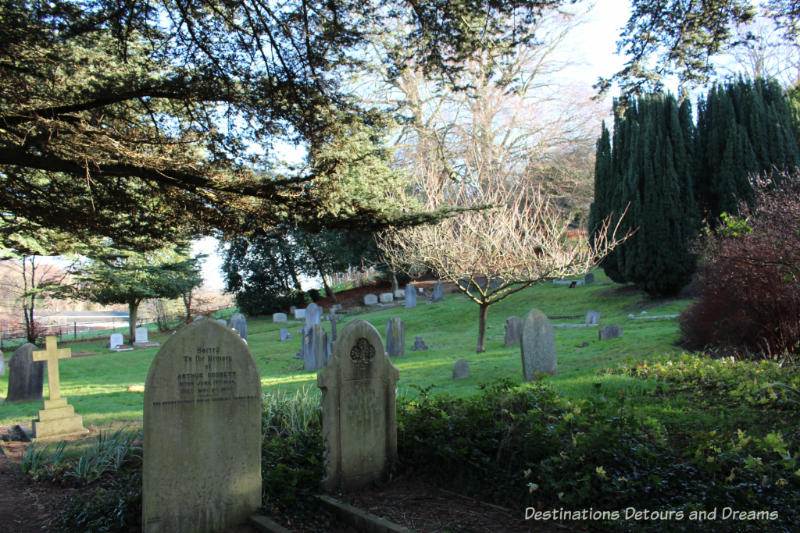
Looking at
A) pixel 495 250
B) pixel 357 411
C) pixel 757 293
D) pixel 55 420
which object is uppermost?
pixel 495 250

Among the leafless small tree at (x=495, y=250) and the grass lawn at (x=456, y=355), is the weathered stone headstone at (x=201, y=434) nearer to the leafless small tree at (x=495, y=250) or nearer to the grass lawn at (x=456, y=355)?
the grass lawn at (x=456, y=355)

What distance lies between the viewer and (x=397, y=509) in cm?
412

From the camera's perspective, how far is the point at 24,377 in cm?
1104

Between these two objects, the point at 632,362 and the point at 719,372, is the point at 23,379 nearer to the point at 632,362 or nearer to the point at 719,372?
the point at 632,362

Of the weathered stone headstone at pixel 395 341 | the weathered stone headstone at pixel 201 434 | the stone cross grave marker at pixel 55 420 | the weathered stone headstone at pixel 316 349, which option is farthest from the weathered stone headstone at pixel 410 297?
the weathered stone headstone at pixel 201 434

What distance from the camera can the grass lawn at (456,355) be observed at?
9.03 m

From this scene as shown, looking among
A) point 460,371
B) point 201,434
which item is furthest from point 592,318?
point 201,434

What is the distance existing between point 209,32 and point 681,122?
70.7 ft

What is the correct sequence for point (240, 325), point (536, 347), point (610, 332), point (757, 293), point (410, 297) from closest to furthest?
point (757, 293) → point (536, 347) → point (610, 332) → point (240, 325) → point (410, 297)

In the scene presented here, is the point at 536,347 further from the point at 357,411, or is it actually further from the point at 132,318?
the point at 132,318

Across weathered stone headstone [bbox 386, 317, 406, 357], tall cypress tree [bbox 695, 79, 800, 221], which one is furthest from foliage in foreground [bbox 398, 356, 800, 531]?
tall cypress tree [bbox 695, 79, 800, 221]

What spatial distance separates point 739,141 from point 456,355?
1479cm

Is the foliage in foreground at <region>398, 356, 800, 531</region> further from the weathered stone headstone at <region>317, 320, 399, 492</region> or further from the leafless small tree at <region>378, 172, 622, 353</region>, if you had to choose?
the leafless small tree at <region>378, 172, 622, 353</region>

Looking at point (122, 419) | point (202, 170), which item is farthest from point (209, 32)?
point (122, 419)
